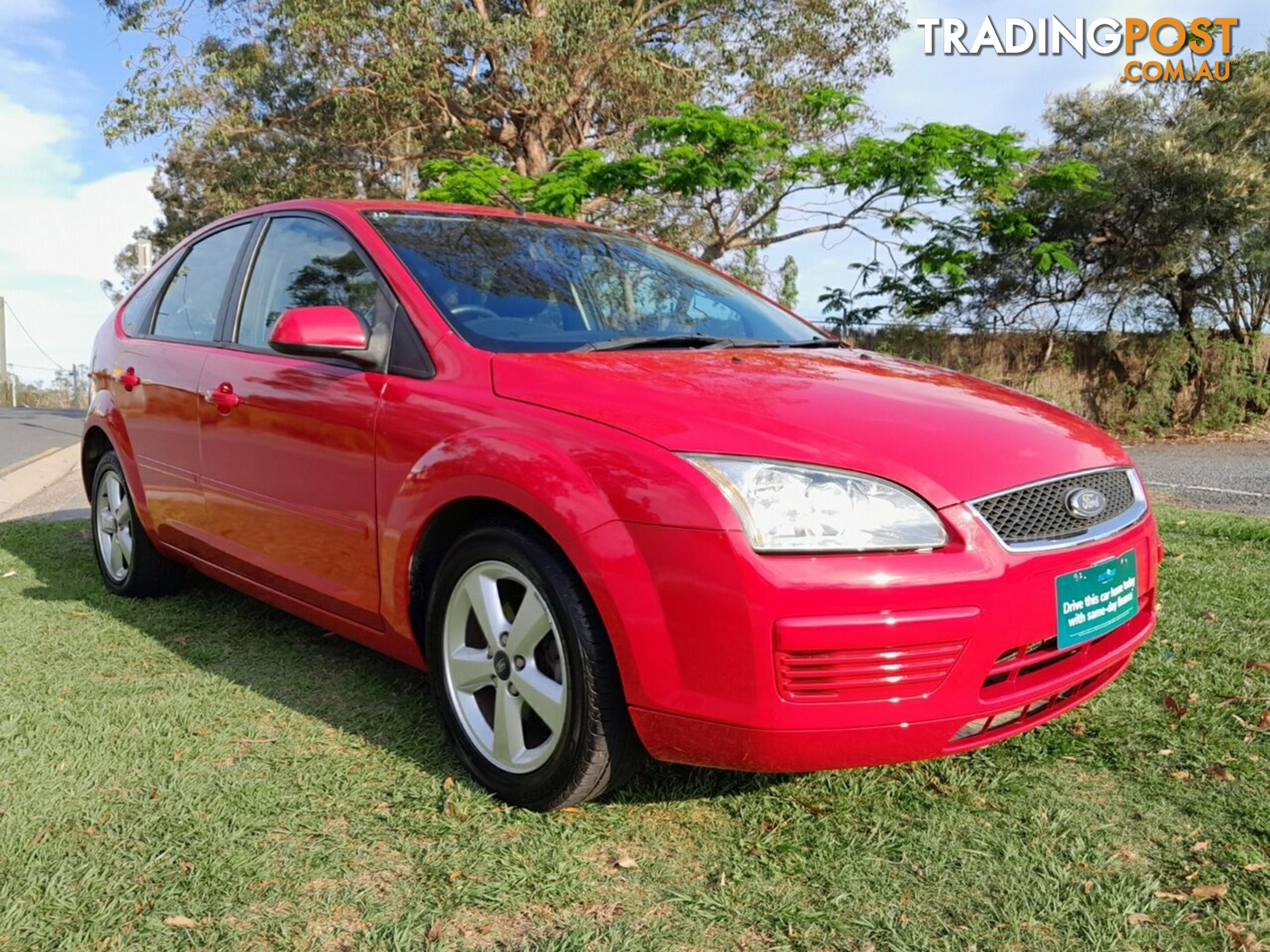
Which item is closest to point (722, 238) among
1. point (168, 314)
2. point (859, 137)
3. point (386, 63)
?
point (859, 137)

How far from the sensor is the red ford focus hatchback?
215cm

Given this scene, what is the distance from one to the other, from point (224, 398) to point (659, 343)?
1.57 meters

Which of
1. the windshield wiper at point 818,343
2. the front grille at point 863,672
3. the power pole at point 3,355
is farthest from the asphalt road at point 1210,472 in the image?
the power pole at point 3,355

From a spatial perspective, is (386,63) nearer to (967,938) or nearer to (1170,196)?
(1170,196)

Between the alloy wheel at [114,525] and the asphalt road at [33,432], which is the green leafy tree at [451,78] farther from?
the alloy wheel at [114,525]

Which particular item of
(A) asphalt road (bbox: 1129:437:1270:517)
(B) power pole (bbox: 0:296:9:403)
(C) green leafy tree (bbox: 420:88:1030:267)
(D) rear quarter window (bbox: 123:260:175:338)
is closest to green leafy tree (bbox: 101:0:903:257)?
(C) green leafy tree (bbox: 420:88:1030:267)

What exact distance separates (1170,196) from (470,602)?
16505 millimetres

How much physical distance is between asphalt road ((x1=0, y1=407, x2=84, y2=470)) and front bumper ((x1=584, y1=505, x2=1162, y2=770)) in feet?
35.5

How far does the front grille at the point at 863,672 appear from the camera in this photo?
2123 millimetres

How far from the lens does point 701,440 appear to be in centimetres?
223

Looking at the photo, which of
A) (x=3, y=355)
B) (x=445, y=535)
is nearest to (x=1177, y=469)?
(x=445, y=535)

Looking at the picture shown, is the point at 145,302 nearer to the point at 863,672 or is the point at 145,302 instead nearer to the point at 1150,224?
the point at 863,672

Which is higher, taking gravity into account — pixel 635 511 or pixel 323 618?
pixel 635 511

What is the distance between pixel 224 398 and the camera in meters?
3.56
